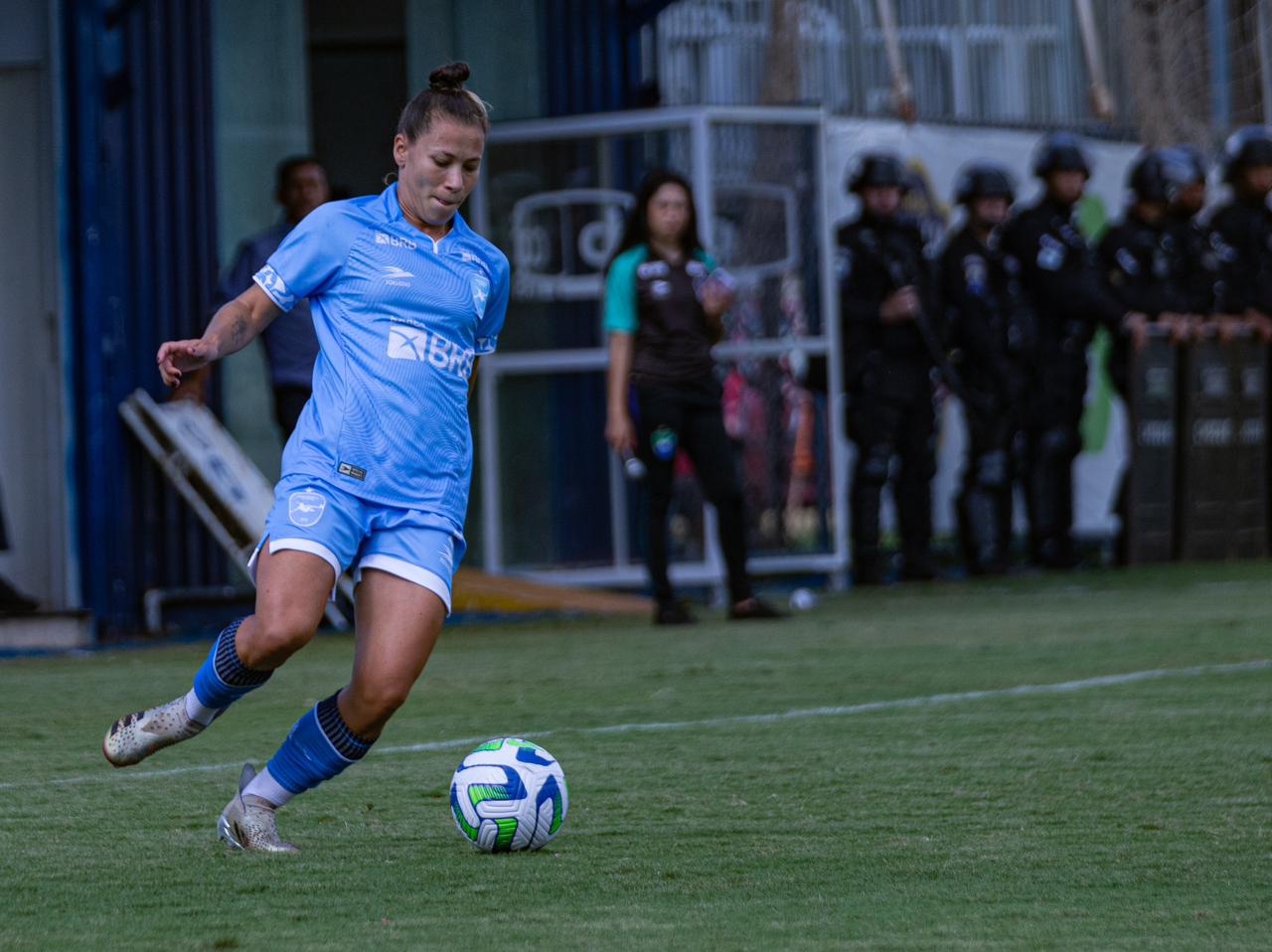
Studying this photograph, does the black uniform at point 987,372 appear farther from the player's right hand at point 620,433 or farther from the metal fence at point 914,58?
the player's right hand at point 620,433

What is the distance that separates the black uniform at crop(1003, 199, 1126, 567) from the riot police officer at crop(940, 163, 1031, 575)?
135 mm

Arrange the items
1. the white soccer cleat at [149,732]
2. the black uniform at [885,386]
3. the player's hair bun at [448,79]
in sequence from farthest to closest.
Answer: the black uniform at [885,386] → the player's hair bun at [448,79] → the white soccer cleat at [149,732]

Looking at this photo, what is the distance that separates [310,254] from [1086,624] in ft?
20.7

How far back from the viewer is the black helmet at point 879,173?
13.6 m

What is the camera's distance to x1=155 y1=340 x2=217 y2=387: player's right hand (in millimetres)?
4535

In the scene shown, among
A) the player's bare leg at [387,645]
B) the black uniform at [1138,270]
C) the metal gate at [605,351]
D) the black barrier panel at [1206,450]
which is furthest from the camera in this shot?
the black barrier panel at [1206,450]

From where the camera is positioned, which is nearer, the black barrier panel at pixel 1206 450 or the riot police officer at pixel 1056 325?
the riot police officer at pixel 1056 325

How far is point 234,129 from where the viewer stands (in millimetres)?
12383

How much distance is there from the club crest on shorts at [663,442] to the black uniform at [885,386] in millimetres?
3544

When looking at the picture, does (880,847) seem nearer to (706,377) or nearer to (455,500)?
(455,500)

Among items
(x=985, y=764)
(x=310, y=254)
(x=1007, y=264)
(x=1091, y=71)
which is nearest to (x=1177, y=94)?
(x=1091, y=71)

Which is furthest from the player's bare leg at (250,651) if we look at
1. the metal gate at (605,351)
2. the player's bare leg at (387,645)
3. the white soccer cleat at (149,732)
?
the metal gate at (605,351)

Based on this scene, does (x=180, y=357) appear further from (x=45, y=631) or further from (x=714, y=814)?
(x=45, y=631)

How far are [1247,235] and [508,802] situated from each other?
1167 cm
